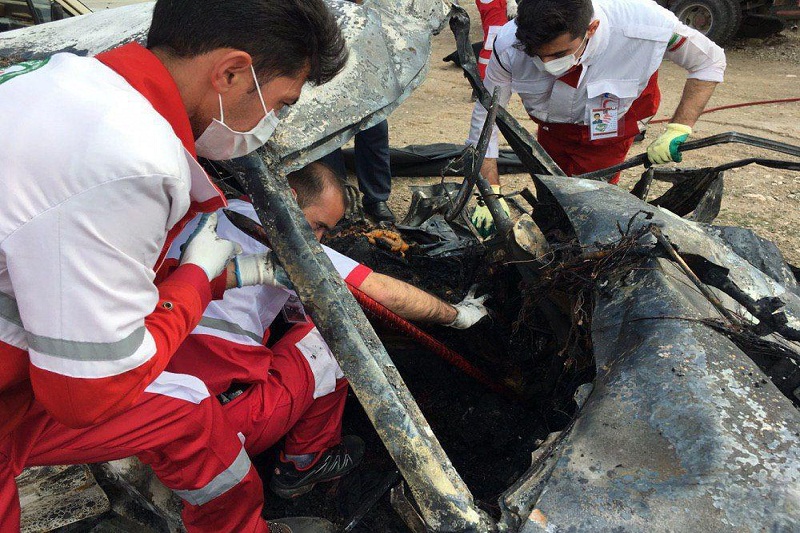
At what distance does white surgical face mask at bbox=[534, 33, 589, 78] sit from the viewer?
2941 mm

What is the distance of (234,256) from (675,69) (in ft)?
25.9

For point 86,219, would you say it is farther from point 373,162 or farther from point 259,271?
point 373,162

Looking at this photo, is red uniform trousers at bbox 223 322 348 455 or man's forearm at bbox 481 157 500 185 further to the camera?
man's forearm at bbox 481 157 500 185

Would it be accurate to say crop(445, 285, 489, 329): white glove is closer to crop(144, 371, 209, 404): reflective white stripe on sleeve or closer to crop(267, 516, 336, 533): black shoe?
crop(267, 516, 336, 533): black shoe

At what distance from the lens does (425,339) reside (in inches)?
85.2

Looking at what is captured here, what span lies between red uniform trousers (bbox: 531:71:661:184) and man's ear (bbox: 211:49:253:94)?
245 cm

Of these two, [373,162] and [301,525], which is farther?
[373,162]

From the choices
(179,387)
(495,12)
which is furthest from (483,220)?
(495,12)

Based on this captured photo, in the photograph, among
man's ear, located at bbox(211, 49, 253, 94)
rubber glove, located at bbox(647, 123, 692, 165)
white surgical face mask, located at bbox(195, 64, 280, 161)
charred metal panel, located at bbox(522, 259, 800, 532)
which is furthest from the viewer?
rubber glove, located at bbox(647, 123, 692, 165)

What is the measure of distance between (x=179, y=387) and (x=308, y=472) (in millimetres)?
688

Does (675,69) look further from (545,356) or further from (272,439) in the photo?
(272,439)

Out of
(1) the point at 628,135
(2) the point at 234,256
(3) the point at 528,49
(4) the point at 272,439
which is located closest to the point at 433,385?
(4) the point at 272,439

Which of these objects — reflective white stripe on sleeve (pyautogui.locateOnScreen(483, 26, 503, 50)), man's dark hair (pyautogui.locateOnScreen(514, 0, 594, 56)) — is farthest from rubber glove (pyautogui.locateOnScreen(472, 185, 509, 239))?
reflective white stripe on sleeve (pyautogui.locateOnScreen(483, 26, 503, 50))

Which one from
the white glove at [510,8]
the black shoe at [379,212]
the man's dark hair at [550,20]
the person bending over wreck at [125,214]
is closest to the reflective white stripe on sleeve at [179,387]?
the person bending over wreck at [125,214]
